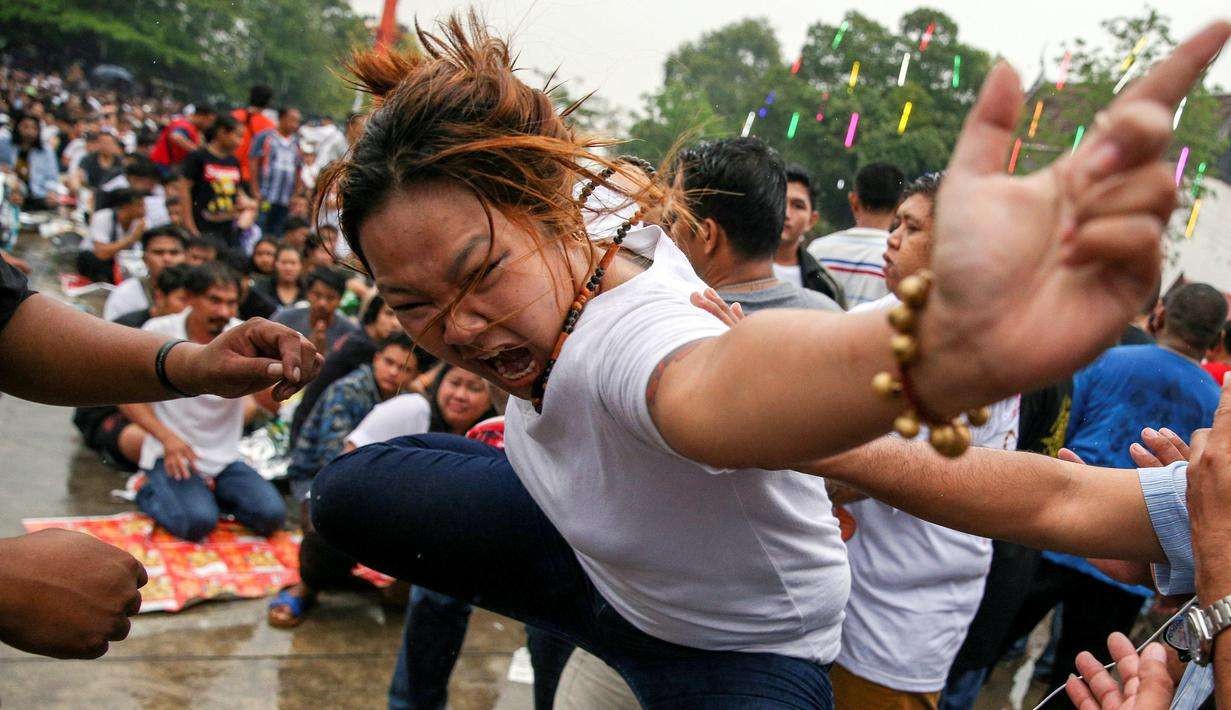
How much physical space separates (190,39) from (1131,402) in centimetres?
4468

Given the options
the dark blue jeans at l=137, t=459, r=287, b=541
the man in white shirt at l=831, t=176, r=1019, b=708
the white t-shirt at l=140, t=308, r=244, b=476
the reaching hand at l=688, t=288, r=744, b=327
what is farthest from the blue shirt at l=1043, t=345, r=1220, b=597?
Answer: the white t-shirt at l=140, t=308, r=244, b=476

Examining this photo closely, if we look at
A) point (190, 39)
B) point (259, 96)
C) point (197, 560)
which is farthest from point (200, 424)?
point (190, 39)

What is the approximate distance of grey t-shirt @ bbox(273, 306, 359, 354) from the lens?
5.91 metres

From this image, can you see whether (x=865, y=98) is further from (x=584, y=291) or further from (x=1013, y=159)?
(x=584, y=291)

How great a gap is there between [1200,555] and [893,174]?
353cm

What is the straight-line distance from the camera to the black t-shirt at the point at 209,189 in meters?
8.45

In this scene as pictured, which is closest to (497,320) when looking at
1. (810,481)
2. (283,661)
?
(810,481)

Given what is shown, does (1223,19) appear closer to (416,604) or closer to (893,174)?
(416,604)

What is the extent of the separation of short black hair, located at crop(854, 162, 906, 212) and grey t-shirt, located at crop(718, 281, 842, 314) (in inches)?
69.8

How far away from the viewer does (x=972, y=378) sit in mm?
768

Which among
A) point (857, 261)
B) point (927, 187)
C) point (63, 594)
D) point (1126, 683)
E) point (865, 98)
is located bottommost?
point (63, 594)

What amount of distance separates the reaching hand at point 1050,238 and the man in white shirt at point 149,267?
5.95 meters

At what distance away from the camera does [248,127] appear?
10.0 metres

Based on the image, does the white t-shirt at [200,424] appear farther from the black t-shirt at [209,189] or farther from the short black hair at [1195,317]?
the short black hair at [1195,317]
